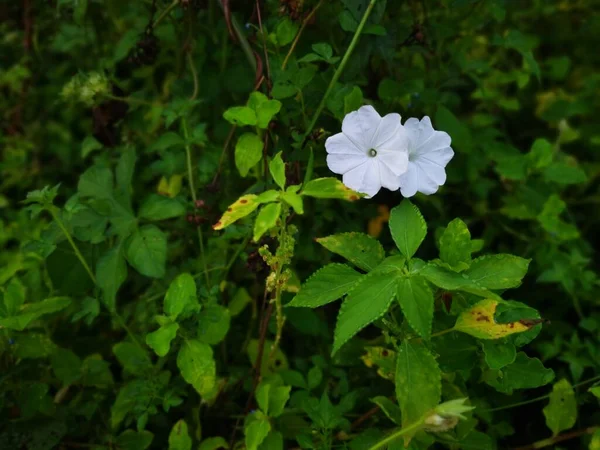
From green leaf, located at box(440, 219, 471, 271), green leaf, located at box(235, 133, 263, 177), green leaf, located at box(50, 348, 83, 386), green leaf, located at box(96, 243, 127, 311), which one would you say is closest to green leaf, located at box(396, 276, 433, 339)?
green leaf, located at box(440, 219, 471, 271)

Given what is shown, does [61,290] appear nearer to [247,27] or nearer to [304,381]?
[304,381]

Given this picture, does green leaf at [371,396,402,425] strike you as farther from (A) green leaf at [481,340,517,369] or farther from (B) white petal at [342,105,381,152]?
(B) white petal at [342,105,381,152]

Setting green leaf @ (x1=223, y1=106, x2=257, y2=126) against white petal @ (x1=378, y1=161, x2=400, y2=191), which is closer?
white petal @ (x1=378, y1=161, x2=400, y2=191)

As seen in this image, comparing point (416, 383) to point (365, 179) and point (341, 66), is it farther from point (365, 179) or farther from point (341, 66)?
point (341, 66)

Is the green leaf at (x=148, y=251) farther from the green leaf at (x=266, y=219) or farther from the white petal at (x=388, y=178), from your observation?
the white petal at (x=388, y=178)

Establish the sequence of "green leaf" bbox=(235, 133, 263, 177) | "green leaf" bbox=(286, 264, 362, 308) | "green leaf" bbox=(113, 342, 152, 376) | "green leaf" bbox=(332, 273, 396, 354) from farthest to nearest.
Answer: "green leaf" bbox=(113, 342, 152, 376)
"green leaf" bbox=(235, 133, 263, 177)
"green leaf" bbox=(286, 264, 362, 308)
"green leaf" bbox=(332, 273, 396, 354)

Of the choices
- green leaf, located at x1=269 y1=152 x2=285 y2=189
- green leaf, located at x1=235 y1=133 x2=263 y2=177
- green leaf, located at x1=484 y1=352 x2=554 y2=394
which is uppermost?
green leaf, located at x1=269 y1=152 x2=285 y2=189

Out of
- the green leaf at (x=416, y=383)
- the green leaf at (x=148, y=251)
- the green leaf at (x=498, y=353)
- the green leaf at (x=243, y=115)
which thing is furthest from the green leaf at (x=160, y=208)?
the green leaf at (x=498, y=353)

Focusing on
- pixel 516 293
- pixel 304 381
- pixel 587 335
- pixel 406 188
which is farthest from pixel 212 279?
pixel 587 335
